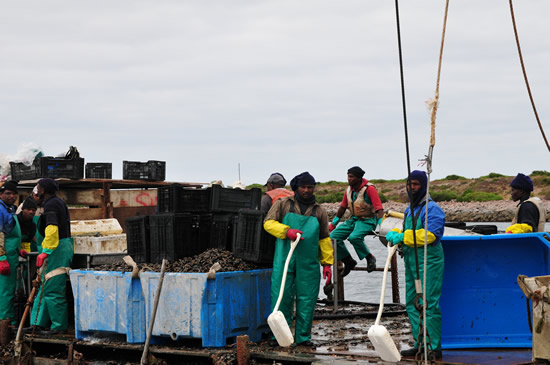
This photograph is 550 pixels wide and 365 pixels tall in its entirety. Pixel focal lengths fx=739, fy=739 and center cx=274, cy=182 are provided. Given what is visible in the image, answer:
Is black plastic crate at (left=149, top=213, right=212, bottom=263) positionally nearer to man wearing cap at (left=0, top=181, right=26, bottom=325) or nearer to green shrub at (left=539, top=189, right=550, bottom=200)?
man wearing cap at (left=0, top=181, right=26, bottom=325)

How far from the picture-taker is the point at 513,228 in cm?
779

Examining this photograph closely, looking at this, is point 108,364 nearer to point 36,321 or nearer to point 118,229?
Answer: point 36,321

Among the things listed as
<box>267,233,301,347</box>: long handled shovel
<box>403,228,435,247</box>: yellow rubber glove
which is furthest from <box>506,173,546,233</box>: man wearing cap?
<box>267,233,301,347</box>: long handled shovel

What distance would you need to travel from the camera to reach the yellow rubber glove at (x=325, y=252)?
7930 millimetres

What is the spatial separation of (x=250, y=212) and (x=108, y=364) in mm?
2359

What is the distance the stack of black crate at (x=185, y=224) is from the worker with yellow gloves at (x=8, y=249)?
167cm

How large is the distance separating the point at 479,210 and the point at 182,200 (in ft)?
219

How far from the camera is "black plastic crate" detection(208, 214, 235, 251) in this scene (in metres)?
8.54

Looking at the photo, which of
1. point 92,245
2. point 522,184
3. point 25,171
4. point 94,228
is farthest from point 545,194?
point 92,245

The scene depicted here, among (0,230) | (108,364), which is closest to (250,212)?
(108,364)

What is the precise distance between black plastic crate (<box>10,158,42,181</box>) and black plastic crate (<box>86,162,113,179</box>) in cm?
96

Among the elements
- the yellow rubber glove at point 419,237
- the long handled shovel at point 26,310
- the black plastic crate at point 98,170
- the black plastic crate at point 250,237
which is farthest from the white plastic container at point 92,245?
the yellow rubber glove at point 419,237

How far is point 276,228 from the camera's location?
7.71m

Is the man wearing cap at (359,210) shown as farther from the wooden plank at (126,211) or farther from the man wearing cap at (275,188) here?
the wooden plank at (126,211)
